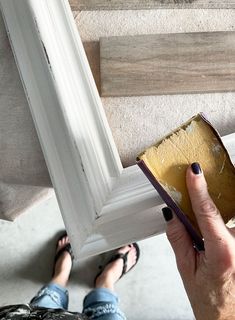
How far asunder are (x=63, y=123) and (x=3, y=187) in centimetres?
17

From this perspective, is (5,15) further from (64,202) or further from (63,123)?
(64,202)

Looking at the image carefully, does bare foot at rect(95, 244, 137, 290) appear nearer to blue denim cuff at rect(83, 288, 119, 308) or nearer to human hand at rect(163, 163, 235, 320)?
blue denim cuff at rect(83, 288, 119, 308)

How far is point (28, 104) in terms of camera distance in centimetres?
70

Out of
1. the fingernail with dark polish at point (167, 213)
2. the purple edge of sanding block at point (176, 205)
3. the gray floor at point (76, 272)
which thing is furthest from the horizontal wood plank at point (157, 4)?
the gray floor at point (76, 272)

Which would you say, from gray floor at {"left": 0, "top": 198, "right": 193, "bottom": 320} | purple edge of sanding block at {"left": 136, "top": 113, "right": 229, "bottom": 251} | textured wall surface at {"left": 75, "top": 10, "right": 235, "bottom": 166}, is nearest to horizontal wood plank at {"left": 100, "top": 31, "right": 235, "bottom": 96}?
textured wall surface at {"left": 75, "top": 10, "right": 235, "bottom": 166}

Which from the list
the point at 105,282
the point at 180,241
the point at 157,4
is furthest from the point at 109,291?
the point at 157,4

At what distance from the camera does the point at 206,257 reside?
1.94 ft

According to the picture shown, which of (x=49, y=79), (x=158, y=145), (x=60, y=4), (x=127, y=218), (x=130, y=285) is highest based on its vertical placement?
(x=60, y=4)

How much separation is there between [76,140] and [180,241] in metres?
0.21

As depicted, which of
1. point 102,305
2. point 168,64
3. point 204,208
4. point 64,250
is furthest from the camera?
point 64,250

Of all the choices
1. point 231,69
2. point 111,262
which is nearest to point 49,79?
point 231,69

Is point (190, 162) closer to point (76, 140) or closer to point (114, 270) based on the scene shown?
point (76, 140)

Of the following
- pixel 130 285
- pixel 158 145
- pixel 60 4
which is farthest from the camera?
pixel 130 285

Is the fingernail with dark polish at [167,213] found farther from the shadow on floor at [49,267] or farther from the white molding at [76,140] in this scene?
the shadow on floor at [49,267]
